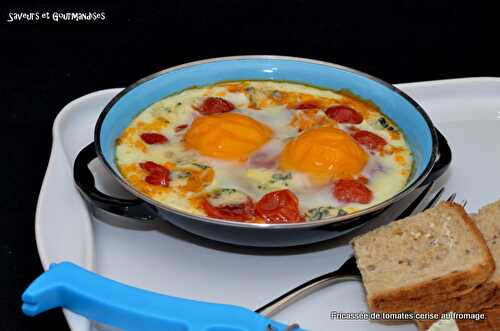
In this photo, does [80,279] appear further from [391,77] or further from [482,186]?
[391,77]

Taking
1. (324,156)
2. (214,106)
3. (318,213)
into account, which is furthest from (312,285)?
(214,106)

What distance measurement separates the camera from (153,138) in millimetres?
2379

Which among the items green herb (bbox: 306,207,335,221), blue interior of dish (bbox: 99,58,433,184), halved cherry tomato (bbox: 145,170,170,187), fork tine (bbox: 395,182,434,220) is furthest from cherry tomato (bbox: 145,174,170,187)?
fork tine (bbox: 395,182,434,220)

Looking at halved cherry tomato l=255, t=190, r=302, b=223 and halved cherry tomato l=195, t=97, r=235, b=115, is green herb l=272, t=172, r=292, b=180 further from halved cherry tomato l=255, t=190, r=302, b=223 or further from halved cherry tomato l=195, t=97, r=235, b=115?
Answer: halved cherry tomato l=195, t=97, r=235, b=115

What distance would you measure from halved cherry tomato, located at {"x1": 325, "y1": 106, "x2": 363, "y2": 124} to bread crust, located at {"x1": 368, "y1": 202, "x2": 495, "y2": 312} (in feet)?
2.46

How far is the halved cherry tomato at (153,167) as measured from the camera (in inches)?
87.0

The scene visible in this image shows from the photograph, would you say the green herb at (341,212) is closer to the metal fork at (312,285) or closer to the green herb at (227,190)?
the metal fork at (312,285)

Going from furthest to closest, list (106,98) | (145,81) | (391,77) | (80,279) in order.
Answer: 1. (391,77)
2. (106,98)
3. (145,81)
4. (80,279)

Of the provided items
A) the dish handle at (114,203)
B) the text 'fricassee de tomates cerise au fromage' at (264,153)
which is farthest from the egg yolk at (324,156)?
the dish handle at (114,203)

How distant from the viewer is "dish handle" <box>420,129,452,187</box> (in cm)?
217

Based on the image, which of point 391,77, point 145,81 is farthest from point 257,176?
point 391,77

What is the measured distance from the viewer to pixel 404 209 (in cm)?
224

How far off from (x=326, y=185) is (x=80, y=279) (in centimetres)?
73

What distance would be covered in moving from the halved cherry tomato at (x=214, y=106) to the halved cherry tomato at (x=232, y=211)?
1.70 feet
